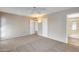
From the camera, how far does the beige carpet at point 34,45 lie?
1784mm

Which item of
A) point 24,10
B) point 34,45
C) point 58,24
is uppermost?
point 24,10

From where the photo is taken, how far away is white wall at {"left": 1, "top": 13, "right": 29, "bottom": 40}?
179 centimetres

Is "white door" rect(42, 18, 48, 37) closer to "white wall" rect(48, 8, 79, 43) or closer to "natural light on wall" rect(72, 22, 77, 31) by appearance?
"white wall" rect(48, 8, 79, 43)

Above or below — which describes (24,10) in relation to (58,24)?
above

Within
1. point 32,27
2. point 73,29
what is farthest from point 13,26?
point 73,29

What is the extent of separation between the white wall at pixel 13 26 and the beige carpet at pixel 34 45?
114 mm

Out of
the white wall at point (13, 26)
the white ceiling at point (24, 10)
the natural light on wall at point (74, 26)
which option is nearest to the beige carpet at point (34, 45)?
the white wall at point (13, 26)

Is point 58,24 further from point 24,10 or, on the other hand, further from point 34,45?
point 24,10

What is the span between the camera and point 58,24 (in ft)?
6.23

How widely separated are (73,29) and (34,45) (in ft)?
2.97

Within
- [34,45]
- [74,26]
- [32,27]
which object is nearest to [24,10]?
[32,27]

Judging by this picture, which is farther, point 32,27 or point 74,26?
point 32,27
